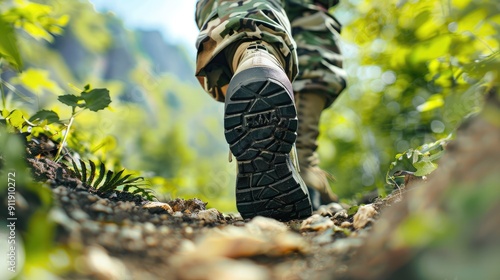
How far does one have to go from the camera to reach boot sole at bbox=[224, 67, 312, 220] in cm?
108

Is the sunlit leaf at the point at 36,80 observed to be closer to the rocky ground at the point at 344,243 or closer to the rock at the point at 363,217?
the rocky ground at the point at 344,243

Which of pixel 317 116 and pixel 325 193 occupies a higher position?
pixel 317 116

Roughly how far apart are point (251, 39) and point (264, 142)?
365 mm

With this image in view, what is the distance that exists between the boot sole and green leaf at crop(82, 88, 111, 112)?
0.40 m

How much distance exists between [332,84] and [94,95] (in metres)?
0.97

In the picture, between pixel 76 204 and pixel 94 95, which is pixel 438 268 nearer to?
pixel 76 204

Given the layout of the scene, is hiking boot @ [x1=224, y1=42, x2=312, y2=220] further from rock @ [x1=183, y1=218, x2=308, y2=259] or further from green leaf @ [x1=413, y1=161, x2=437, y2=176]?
rock @ [x1=183, y1=218, x2=308, y2=259]

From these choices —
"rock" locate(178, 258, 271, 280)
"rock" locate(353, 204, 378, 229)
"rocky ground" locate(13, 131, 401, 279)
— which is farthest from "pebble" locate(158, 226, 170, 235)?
"rock" locate(353, 204, 378, 229)

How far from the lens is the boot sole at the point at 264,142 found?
3.56 feet

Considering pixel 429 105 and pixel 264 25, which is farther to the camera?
pixel 429 105

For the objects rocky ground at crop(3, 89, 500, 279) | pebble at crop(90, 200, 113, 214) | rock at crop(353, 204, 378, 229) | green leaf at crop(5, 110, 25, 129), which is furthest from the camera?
green leaf at crop(5, 110, 25, 129)

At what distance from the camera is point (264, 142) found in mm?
1114

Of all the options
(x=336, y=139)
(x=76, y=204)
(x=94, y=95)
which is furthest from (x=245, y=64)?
(x=336, y=139)

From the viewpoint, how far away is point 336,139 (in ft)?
17.1
